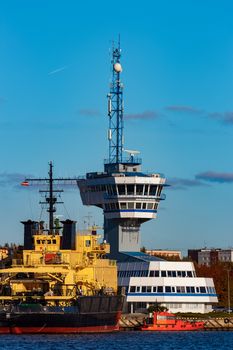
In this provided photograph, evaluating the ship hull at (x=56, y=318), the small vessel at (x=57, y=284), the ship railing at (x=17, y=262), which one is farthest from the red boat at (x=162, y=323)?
the ship railing at (x=17, y=262)

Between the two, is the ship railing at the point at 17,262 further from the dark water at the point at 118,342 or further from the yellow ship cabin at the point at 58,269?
the dark water at the point at 118,342

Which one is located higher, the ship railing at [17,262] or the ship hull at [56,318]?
the ship railing at [17,262]

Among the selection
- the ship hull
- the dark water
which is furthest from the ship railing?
the dark water

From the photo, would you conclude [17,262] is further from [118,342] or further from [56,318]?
[118,342]

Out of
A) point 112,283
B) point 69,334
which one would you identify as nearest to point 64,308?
point 69,334

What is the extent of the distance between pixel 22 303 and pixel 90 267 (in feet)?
58.9

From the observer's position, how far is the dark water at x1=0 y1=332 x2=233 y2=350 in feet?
447

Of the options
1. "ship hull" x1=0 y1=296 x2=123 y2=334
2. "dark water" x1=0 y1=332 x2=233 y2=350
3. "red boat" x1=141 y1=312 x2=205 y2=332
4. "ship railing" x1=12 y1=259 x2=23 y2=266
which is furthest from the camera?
A: "red boat" x1=141 y1=312 x2=205 y2=332

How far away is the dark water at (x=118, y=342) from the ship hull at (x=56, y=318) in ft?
6.45

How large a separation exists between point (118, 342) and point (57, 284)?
45.1 ft

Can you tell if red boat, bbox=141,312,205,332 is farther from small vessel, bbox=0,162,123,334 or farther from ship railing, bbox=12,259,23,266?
ship railing, bbox=12,259,23,266

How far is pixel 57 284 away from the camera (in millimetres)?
158375

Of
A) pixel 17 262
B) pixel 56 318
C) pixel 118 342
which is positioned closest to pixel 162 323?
pixel 17 262

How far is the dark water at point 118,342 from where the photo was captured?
136250 mm
